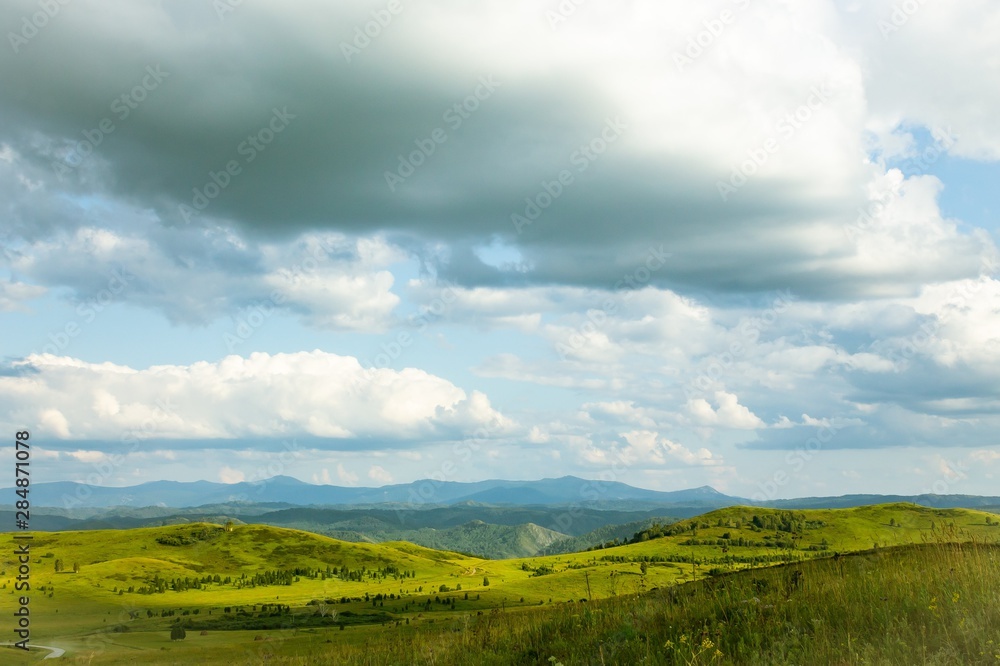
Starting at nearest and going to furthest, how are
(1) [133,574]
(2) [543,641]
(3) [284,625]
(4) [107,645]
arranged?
(2) [543,641] → (4) [107,645] → (3) [284,625] → (1) [133,574]

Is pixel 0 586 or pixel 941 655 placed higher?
pixel 941 655

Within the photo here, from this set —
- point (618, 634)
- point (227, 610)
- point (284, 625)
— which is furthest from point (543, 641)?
point (227, 610)

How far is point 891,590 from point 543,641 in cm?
695

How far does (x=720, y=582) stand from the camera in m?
19.5

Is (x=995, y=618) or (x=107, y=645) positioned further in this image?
(x=107, y=645)

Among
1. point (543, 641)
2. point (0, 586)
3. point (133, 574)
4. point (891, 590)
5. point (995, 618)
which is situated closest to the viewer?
point (995, 618)

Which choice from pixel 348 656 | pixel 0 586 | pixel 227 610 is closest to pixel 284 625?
Answer: pixel 227 610

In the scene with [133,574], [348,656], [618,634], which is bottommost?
[133,574]

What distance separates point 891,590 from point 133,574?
196 meters

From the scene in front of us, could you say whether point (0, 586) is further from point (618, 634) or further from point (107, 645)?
point (618, 634)

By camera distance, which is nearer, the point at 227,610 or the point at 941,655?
the point at 941,655

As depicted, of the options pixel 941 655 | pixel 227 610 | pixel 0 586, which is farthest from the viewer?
pixel 0 586

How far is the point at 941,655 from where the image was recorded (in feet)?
32.4

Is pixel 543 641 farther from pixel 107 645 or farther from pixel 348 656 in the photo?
pixel 107 645
